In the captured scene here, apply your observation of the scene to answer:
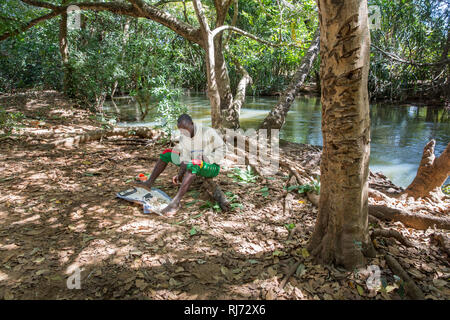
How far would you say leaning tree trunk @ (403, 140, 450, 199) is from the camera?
4.05 metres

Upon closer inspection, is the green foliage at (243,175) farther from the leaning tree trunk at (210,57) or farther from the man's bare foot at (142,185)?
the leaning tree trunk at (210,57)

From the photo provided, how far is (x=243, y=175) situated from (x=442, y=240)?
96.3 inches

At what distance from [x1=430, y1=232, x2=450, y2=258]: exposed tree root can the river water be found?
13.5 feet

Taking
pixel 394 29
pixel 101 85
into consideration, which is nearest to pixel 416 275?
pixel 101 85

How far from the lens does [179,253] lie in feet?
8.16

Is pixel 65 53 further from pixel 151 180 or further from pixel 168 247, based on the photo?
pixel 168 247

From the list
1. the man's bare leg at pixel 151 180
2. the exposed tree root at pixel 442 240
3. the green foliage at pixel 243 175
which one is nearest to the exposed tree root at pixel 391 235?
the exposed tree root at pixel 442 240

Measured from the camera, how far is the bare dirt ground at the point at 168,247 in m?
2.06

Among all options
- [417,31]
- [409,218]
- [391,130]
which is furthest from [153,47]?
[417,31]

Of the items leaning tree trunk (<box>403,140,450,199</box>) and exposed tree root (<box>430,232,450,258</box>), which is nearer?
exposed tree root (<box>430,232,450,258</box>)

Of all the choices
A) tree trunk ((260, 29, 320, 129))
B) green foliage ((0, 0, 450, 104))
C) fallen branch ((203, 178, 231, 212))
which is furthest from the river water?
fallen branch ((203, 178, 231, 212))

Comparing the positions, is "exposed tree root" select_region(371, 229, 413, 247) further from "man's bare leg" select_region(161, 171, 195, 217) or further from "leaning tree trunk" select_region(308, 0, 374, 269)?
"man's bare leg" select_region(161, 171, 195, 217)

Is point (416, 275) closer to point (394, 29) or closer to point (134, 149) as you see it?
point (134, 149)
